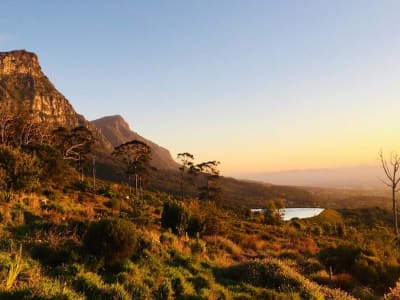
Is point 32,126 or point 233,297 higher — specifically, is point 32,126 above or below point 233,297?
above

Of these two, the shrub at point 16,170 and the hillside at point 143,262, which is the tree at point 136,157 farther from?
the shrub at point 16,170

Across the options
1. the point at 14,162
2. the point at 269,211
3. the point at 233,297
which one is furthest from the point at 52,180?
the point at 269,211

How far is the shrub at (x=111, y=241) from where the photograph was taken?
8797 mm

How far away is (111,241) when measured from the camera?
8.92 metres

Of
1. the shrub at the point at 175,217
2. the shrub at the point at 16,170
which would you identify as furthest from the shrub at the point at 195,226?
the shrub at the point at 16,170

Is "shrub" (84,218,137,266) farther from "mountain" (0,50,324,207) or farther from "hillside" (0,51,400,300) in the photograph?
"mountain" (0,50,324,207)

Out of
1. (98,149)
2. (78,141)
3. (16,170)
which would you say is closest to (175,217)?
(16,170)

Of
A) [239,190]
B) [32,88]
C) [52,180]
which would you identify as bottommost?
[239,190]

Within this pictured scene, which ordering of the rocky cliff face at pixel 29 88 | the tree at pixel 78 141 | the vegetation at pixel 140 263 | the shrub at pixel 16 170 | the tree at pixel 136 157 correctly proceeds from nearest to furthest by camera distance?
the vegetation at pixel 140 263 → the shrub at pixel 16 170 → the tree at pixel 78 141 → the tree at pixel 136 157 → the rocky cliff face at pixel 29 88

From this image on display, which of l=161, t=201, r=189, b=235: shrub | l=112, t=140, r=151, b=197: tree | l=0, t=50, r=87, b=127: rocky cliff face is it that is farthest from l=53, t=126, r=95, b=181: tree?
l=0, t=50, r=87, b=127: rocky cliff face

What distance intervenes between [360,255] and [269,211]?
3032 centimetres

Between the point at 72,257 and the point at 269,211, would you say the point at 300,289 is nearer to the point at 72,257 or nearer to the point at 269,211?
the point at 72,257

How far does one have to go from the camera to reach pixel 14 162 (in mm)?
17125

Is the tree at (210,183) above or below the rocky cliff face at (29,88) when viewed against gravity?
below
